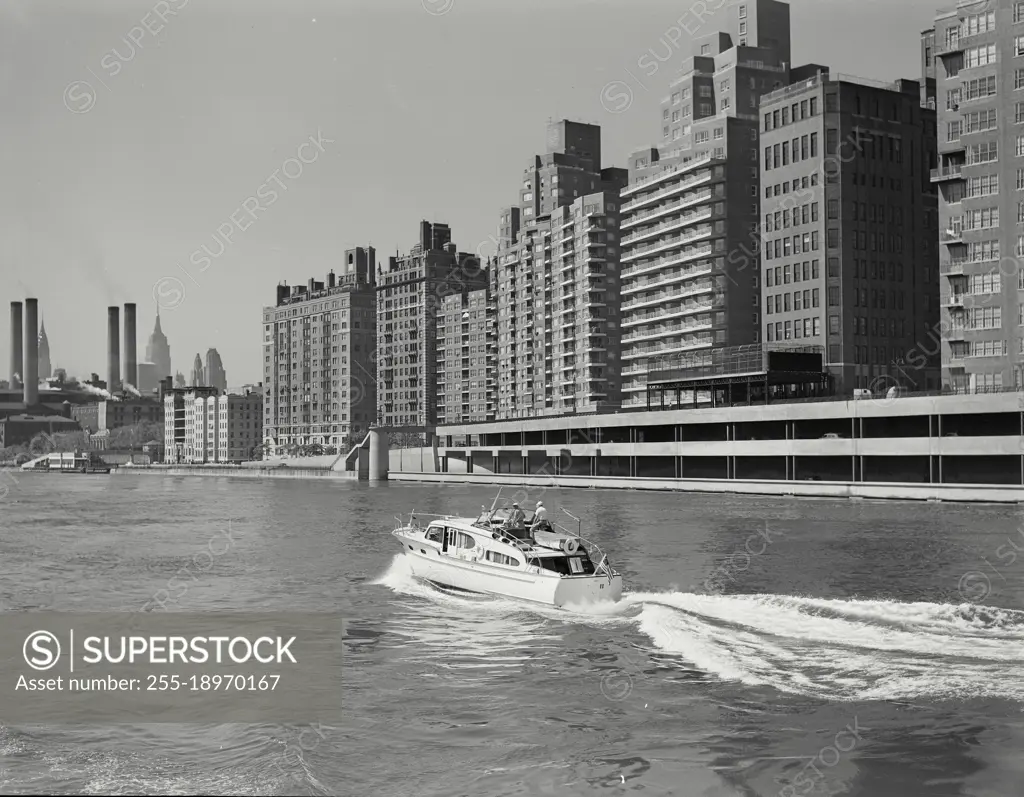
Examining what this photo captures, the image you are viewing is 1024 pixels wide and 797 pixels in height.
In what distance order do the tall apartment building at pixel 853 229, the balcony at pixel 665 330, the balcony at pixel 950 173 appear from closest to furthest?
the balcony at pixel 950 173
the tall apartment building at pixel 853 229
the balcony at pixel 665 330

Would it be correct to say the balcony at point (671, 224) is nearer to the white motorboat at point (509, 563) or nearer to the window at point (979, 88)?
the window at point (979, 88)

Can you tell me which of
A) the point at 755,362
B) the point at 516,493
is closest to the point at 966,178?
the point at 755,362

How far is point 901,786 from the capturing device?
22203mm

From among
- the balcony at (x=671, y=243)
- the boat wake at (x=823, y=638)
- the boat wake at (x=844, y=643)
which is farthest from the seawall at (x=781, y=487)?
the boat wake at (x=823, y=638)

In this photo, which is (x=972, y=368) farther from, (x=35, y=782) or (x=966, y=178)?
(x=35, y=782)

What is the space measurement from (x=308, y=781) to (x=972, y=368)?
127 m

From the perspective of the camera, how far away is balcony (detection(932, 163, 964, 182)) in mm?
136000

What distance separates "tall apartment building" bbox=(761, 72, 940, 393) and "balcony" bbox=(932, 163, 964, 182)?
18.9 meters

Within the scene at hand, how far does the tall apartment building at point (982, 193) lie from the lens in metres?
130

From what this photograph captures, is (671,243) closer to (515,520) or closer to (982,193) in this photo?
(982,193)

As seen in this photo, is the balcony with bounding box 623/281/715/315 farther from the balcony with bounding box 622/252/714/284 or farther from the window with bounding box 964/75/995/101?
the window with bounding box 964/75/995/101

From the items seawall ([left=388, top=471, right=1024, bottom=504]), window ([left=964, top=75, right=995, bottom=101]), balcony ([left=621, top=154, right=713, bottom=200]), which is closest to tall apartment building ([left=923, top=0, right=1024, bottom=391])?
window ([left=964, top=75, right=995, bottom=101])

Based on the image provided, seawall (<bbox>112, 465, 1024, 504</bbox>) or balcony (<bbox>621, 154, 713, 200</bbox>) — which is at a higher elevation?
balcony (<bbox>621, 154, 713, 200</bbox>)

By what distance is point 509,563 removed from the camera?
44.6 meters
